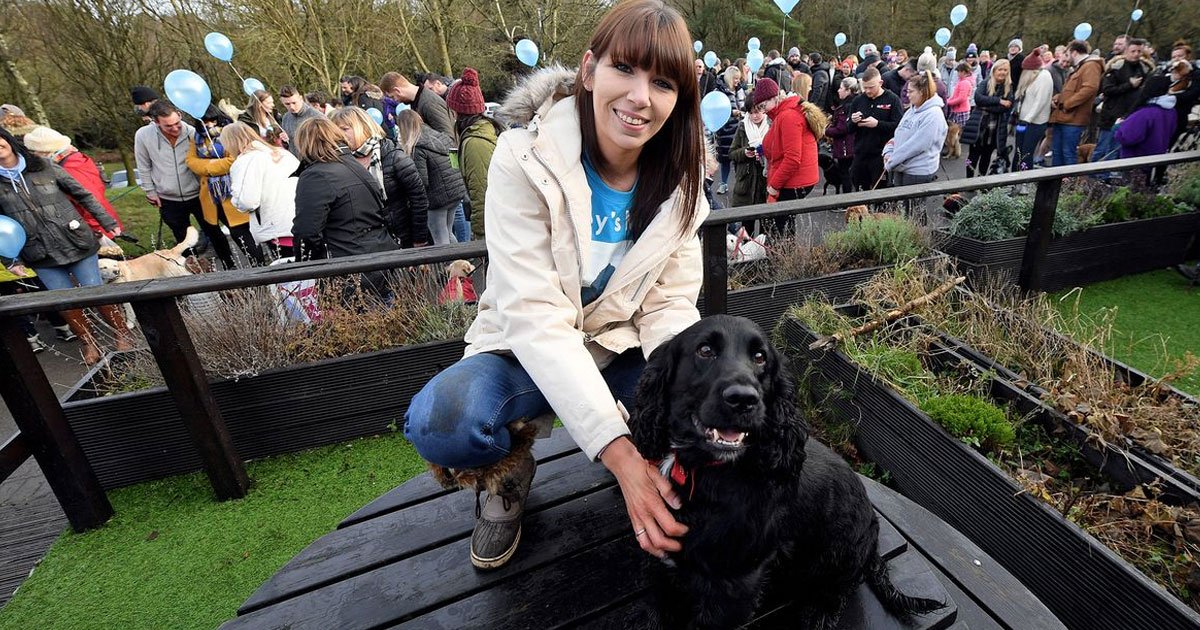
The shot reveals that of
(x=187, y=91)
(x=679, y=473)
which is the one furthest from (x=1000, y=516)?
(x=187, y=91)

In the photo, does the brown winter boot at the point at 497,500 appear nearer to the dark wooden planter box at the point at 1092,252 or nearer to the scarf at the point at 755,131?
the dark wooden planter box at the point at 1092,252

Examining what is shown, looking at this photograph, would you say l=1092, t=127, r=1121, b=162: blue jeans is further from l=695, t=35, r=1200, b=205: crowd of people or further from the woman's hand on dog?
the woman's hand on dog

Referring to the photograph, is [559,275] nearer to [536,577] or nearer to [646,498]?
[646,498]

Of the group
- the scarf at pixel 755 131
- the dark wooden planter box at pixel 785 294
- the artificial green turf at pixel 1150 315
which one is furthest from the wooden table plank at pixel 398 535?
the scarf at pixel 755 131

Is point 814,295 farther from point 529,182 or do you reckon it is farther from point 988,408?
point 529,182

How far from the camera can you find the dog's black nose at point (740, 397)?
1.32 metres

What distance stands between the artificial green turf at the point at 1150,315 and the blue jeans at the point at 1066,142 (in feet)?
16.0

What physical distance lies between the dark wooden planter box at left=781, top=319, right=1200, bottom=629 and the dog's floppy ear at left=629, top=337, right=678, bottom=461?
1651mm

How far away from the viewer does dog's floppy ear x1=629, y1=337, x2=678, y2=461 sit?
1548 mm

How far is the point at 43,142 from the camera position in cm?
586

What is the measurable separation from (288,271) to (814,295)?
363 centimetres

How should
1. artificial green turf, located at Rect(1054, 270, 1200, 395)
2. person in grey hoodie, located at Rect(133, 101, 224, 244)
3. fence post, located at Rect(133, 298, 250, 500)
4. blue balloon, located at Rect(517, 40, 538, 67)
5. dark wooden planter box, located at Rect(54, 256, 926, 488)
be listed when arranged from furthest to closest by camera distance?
blue balloon, located at Rect(517, 40, 538, 67) < person in grey hoodie, located at Rect(133, 101, 224, 244) < artificial green turf, located at Rect(1054, 270, 1200, 395) < dark wooden planter box, located at Rect(54, 256, 926, 488) < fence post, located at Rect(133, 298, 250, 500)

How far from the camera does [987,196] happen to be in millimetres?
5277

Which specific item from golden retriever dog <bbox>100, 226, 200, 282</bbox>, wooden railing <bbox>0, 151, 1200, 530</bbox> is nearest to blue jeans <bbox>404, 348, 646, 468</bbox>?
wooden railing <bbox>0, 151, 1200, 530</bbox>
